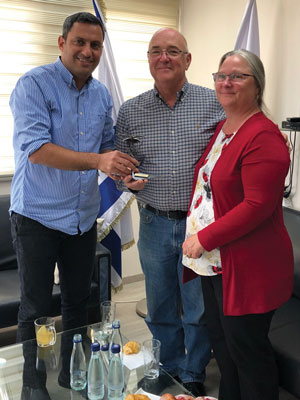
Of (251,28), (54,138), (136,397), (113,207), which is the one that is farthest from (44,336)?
(251,28)

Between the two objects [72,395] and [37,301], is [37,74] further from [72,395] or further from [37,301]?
[72,395]

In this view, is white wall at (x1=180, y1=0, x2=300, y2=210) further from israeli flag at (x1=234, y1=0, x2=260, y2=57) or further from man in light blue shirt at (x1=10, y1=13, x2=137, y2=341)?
man in light blue shirt at (x1=10, y1=13, x2=137, y2=341)

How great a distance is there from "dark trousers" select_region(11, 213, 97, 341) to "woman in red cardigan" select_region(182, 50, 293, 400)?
595mm

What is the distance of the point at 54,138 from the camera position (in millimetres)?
1698

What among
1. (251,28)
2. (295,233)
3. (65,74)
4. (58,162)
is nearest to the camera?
(58,162)

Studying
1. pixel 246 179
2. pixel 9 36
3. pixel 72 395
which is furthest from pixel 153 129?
pixel 9 36

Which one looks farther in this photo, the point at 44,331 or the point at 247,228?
the point at 44,331

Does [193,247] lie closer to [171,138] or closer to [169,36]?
[171,138]

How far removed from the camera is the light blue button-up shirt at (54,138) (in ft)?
5.33

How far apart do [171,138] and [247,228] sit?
644 millimetres

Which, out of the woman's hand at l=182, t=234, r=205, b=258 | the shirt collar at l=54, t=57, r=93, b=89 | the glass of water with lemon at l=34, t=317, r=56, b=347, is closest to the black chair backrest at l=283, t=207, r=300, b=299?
the woman's hand at l=182, t=234, r=205, b=258

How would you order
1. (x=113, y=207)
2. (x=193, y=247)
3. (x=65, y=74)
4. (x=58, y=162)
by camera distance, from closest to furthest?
(x=193, y=247)
(x=58, y=162)
(x=65, y=74)
(x=113, y=207)

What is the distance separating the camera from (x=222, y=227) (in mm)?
1344

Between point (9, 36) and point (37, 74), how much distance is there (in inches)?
57.5
